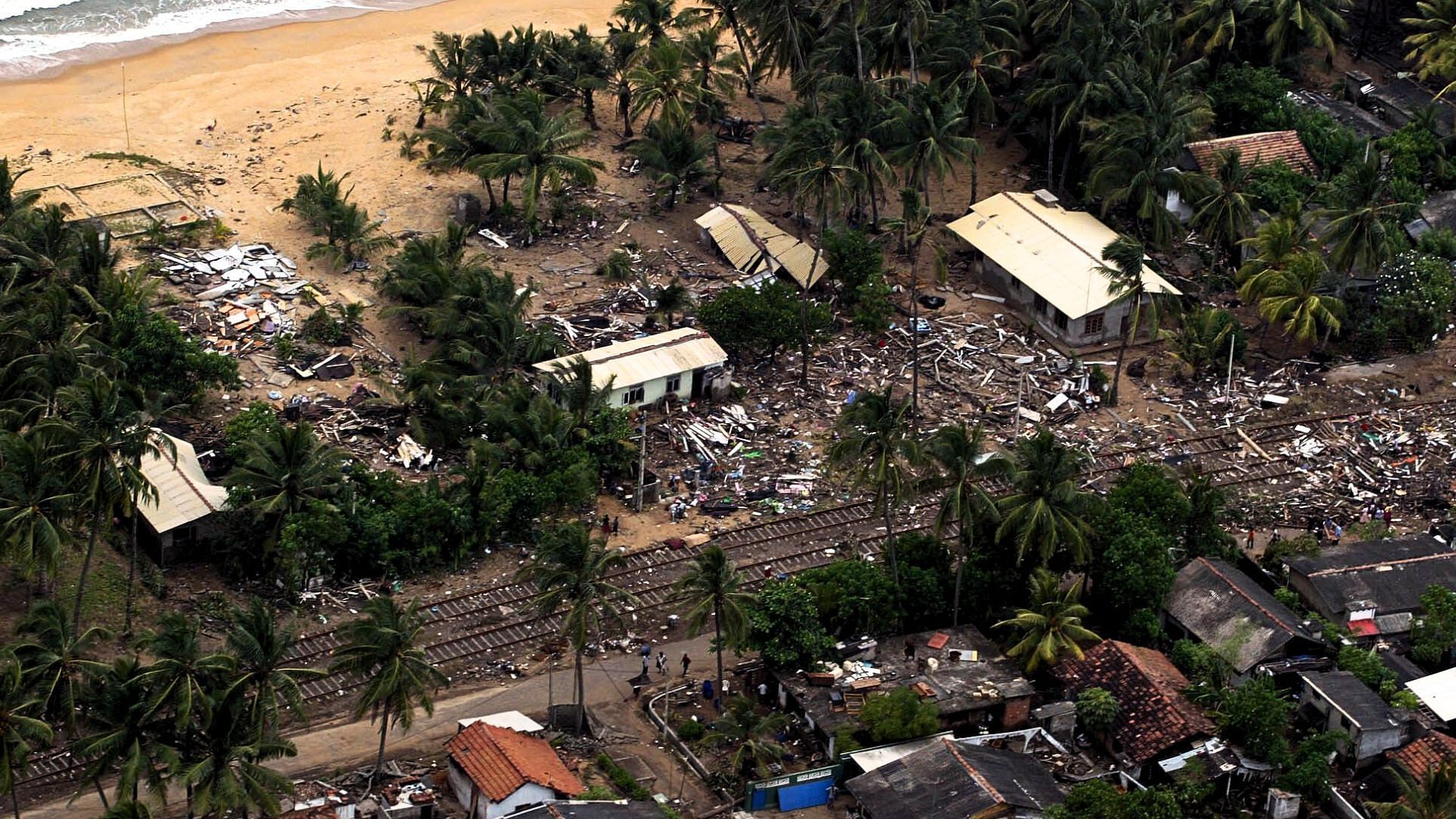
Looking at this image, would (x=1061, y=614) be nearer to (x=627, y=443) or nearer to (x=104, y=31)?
(x=627, y=443)

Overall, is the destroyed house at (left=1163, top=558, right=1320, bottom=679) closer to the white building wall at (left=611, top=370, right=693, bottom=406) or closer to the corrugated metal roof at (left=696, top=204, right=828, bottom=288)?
the white building wall at (left=611, top=370, right=693, bottom=406)

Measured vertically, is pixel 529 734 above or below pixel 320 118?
below

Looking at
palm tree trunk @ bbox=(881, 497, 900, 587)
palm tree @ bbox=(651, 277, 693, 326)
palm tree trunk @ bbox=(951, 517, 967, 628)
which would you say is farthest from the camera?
palm tree @ bbox=(651, 277, 693, 326)

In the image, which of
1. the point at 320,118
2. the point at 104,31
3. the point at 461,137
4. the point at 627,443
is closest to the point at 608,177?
the point at 461,137

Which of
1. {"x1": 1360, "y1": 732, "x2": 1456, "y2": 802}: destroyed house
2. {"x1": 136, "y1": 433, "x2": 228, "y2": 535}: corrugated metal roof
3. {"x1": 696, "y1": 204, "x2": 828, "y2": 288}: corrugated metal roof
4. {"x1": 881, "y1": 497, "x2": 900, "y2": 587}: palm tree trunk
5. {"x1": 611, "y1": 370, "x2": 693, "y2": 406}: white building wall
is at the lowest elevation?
{"x1": 1360, "y1": 732, "x2": 1456, "y2": 802}: destroyed house

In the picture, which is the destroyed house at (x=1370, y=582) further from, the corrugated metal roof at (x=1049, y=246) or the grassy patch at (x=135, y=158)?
the grassy patch at (x=135, y=158)

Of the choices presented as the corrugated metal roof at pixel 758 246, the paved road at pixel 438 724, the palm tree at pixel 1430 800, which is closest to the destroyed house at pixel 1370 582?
the palm tree at pixel 1430 800

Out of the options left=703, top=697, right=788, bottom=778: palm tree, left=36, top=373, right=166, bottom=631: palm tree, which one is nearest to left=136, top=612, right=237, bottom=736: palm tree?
left=36, top=373, right=166, bottom=631: palm tree
